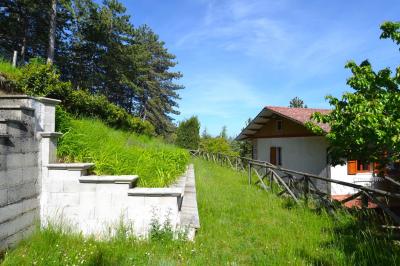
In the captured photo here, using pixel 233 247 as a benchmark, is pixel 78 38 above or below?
above

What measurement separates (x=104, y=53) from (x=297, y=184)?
20.2 m

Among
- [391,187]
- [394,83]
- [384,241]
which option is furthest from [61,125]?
[391,187]

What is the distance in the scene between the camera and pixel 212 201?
7.28 m

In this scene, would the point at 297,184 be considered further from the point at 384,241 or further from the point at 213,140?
the point at 213,140

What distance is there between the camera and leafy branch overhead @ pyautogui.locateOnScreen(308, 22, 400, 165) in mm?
4355

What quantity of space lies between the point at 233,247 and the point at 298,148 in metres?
12.8

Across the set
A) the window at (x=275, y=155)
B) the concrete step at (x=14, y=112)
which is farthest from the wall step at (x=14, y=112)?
the window at (x=275, y=155)

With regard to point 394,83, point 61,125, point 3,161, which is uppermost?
point 394,83

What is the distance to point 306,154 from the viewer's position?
1532cm

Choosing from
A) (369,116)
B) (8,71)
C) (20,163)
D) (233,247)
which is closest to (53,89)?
(8,71)

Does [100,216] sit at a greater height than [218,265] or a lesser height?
greater

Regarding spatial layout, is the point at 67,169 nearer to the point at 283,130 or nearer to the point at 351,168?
the point at 351,168

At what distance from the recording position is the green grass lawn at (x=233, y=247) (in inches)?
133

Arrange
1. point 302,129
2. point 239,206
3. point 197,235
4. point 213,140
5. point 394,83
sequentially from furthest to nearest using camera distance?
point 213,140, point 302,129, point 239,206, point 394,83, point 197,235
